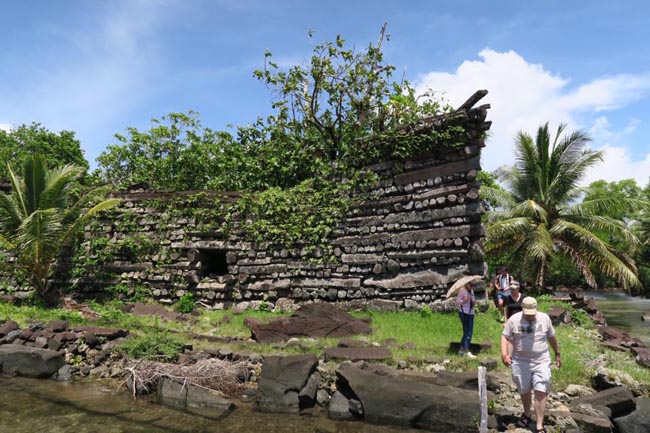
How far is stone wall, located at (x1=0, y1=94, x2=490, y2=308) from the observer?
10.5 meters

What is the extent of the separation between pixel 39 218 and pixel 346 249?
8266mm

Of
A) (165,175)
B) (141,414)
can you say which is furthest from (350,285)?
(165,175)

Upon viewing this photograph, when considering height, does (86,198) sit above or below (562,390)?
above

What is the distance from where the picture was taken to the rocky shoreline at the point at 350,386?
5492mm

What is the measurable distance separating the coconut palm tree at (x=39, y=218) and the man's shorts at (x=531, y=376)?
11700 mm

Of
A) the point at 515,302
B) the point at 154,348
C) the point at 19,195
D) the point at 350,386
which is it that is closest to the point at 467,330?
the point at 515,302

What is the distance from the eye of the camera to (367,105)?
1766 cm

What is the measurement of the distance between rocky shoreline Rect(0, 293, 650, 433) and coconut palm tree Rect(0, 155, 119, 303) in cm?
403

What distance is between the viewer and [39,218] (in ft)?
38.1

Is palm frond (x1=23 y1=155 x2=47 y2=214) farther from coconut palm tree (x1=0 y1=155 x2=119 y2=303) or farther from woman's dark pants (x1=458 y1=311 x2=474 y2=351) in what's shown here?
woman's dark pants (x1=458 y1=311 x2=474 y2=351)

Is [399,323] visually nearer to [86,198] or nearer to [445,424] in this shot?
[445,424]

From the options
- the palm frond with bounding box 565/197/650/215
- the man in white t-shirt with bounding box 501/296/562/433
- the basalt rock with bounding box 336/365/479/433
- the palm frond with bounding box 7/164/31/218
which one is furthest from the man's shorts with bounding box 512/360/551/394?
the palm frond with bounding box 565/197/650/215

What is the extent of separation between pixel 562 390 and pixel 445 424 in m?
2.14

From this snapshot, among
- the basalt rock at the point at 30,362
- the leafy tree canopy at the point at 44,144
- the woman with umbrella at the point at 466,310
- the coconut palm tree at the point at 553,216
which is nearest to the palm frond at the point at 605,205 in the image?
the coconut palm tree at the point at 553,216
